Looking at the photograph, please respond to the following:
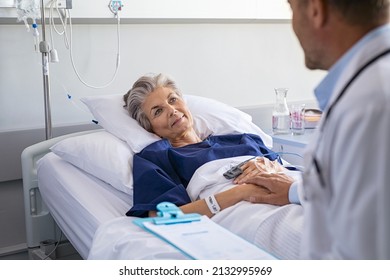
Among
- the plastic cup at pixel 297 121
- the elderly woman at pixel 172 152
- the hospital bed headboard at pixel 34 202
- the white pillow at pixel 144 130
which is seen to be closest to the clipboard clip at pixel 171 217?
the elderly woman at pixel 172 152

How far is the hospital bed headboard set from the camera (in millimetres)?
2867

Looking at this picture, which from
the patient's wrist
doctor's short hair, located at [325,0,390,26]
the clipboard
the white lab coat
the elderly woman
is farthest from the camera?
the elderly woman

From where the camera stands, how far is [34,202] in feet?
9.61

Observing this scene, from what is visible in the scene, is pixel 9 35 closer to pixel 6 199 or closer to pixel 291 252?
pixel 6 199

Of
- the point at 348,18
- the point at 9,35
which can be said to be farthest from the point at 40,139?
the point at 348,18

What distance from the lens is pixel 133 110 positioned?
2812 millimetres

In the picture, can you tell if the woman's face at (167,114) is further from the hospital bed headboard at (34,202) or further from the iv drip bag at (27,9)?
the iv drip bag at (27,9)

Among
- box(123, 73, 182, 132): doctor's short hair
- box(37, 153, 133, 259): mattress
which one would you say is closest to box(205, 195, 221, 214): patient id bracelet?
box(37, 153, 133, 259): mattress

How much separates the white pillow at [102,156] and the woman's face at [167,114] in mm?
181

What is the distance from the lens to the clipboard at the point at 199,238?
5.12 feet

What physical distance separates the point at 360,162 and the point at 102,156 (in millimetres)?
1720

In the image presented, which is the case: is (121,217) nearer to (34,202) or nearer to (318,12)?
(34,202)

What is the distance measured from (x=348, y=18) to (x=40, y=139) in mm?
2263

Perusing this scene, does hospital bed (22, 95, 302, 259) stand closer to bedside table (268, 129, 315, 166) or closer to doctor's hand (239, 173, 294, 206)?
doctor's hand (239, 173, 294, 206)
